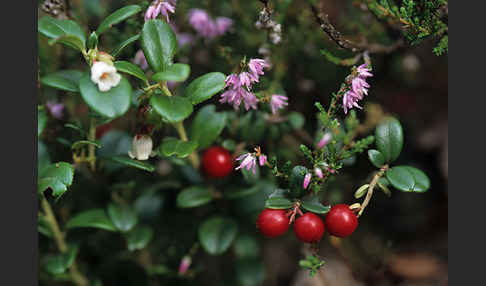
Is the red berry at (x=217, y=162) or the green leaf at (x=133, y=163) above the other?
the green leaf at (x=133, y=163)

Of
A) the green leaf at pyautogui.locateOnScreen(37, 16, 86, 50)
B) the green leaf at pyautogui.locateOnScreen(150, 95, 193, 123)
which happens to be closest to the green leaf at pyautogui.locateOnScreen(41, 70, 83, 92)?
the green leaf at pyautogui.locateOnScreen(37, 16, 86, 50)

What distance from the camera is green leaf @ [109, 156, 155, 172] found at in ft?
6.01

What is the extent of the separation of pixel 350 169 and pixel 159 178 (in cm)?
136

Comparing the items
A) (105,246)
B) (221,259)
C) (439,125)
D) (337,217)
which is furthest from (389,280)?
(105,246)

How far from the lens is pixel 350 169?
3.11 m

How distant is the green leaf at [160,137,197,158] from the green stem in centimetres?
64

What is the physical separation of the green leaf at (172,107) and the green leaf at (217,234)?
96 cm

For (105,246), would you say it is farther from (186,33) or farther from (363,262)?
(363,262)

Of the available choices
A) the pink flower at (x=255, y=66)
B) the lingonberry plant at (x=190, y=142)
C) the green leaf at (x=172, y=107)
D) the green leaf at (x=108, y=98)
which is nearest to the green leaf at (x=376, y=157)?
the lingonberry plant at (x=190, y=142)

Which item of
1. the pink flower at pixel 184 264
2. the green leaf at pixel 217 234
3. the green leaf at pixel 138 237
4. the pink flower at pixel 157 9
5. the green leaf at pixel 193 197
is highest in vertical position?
the pink flower at pixel 157 9

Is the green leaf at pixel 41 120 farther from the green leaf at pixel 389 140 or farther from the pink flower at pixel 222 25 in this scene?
the green leaf at pixel 389 140

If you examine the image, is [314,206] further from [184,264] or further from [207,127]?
[184,264]

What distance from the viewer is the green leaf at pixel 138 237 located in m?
2.34

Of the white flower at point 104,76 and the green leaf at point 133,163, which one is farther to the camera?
the green leaf at point 133,163
